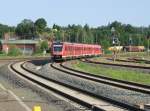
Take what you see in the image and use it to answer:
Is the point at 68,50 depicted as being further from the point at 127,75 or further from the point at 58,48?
the point at 127,75

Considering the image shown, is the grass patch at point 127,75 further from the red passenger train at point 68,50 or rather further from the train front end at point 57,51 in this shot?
the red passenger train at point 68,50

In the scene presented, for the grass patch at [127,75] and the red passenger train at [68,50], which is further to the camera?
the red passenger train at [68,50]

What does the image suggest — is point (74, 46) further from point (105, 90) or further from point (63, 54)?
point (105, 90)

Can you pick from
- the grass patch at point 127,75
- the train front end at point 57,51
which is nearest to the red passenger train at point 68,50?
the train front end at point 57,51

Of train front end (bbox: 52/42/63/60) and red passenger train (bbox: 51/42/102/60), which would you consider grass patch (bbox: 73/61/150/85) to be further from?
red passenger train (bbox: 51/42/102/60)

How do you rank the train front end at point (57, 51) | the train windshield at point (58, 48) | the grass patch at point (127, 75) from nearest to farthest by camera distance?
the grass patch at point (127, 75)
the train front end at point (57, 51)
the train windshield at point (58, 48)

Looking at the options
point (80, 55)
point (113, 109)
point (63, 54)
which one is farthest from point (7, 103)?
point (80, 55)

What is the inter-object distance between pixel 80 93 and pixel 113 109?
681cm

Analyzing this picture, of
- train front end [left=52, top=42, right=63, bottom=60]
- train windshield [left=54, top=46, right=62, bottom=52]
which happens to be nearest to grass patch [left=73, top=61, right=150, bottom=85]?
train front end [left=52, top=42, right=63, bottom=60]

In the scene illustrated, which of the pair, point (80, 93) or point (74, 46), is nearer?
point (80, 93)

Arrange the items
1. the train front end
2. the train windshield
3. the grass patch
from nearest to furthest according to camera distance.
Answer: the grass patch, the train front end, the train windshield

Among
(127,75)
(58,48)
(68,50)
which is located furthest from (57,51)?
(127,75)

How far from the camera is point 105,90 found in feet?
79.7

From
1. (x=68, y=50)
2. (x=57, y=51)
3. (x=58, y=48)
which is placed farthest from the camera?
(x=68, y=50)
